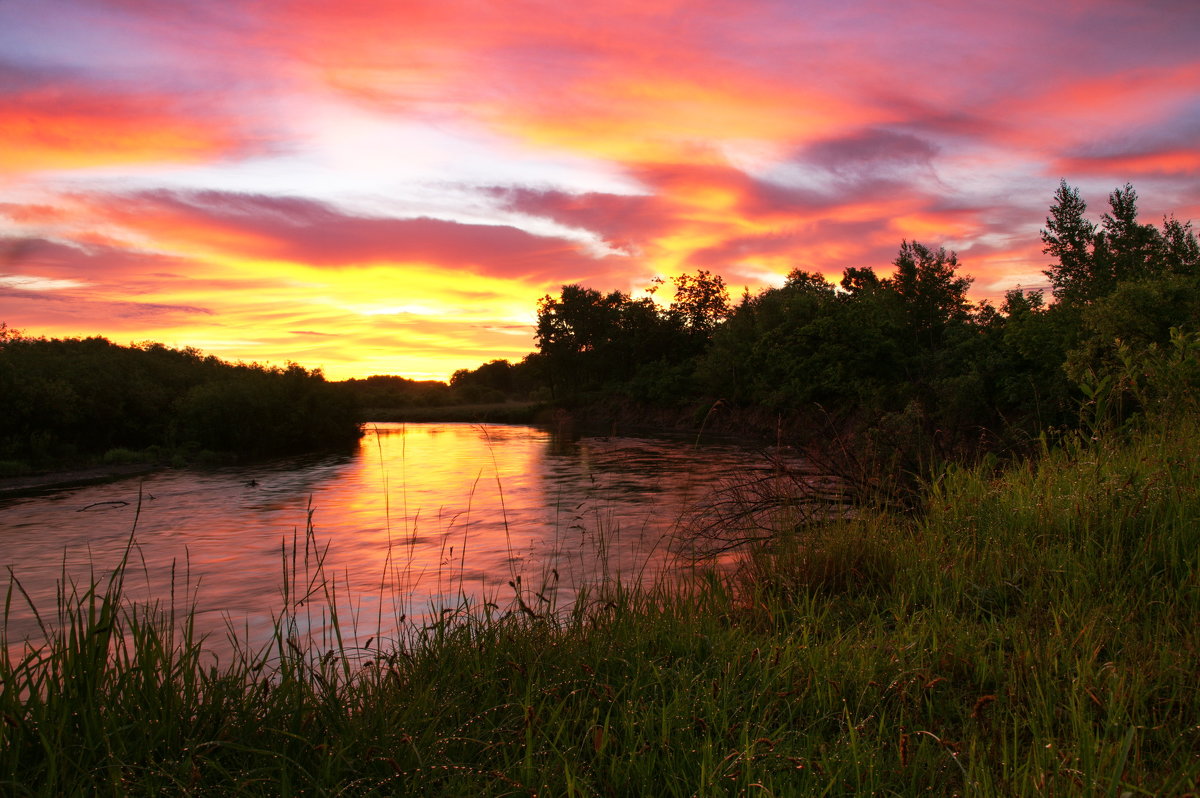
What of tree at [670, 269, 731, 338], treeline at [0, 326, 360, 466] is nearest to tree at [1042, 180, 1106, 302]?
tree at [670, 269, 731, 338]

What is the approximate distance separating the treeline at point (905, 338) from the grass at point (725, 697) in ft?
9.06

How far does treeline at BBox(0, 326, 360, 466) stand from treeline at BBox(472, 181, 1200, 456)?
22.5 m

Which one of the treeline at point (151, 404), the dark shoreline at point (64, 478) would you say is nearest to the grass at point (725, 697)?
the dark shoreline at point (64, 478)

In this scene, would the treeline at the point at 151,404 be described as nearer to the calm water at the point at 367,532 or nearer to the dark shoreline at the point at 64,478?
the dark shoreline at the point at 64,478

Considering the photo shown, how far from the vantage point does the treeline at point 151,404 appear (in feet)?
68.8

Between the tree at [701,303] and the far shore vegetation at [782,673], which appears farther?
the tree at [701,303]

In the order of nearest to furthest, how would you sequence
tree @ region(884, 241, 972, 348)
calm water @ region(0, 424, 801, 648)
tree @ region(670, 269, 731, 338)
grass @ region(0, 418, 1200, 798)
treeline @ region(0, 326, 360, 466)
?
grass @ region(0, 418, 1200, 798) → calm water @ region(0, 424, 801, 648) → treeline @ region(0, 326, 360, 466) → tree @ region(884, 241, 972, 348) → tree @ region(670, 269, 731, 338)

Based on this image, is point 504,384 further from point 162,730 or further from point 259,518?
point 162,730

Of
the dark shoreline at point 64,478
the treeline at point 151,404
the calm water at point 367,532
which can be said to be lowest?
the calm water at point 367,532

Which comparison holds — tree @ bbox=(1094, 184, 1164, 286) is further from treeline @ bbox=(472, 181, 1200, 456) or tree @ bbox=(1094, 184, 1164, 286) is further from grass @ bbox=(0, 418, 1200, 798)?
grass @ bbox=(0, 418, 1200, 798)

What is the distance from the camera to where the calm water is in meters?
7.43

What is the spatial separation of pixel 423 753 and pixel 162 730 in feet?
2.98

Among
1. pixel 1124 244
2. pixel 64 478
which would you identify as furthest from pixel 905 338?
pixel 64 478

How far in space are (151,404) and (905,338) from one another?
35.3 meters
